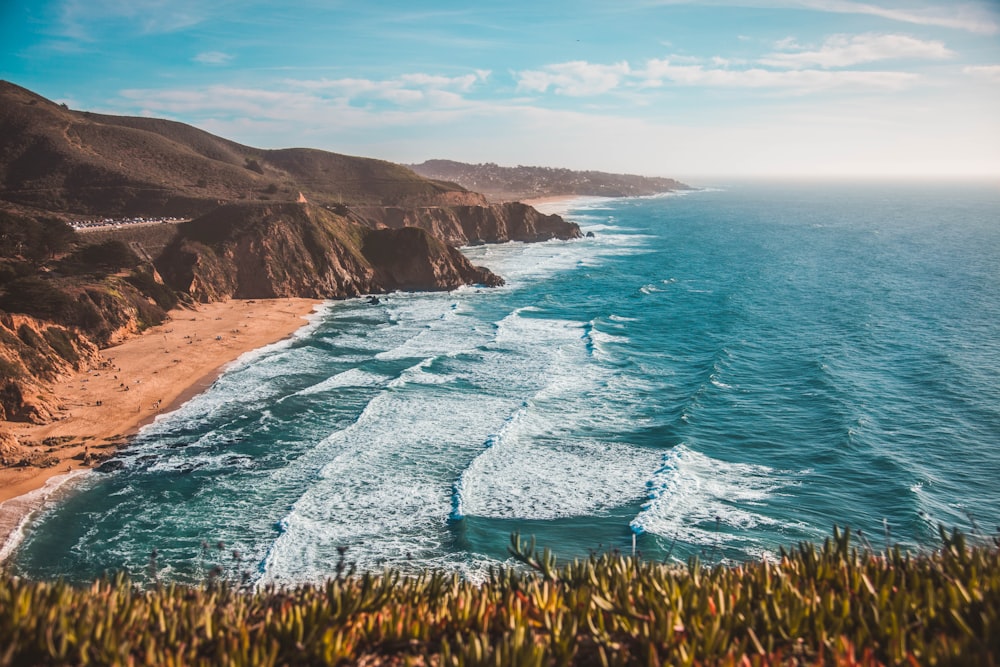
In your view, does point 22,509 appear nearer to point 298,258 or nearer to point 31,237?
point 31,237

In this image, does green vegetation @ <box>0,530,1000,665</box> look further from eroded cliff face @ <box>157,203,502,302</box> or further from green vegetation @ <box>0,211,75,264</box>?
eroded cliff face @ <box>157,203,502,302</box>

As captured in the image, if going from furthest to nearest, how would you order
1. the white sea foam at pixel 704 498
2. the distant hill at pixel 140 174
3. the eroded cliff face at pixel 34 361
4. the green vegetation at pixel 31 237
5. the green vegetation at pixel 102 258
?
the distant hill at pixel 140 174, the green vegetation at pixel 102 258, the green vegetation at pixel 31 237, the eroded cliff face at pixel 34 361, the white sea foam at pixel 704 498

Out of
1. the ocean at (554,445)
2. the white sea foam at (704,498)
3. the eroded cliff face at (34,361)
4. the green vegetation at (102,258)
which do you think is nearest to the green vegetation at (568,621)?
the ocean at (554,445)

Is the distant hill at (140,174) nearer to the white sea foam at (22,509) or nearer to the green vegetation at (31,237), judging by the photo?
the green vegetation at (31,237)

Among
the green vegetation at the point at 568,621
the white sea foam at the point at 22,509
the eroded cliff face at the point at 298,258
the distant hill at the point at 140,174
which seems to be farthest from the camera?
the distant hill at the point at 140,174

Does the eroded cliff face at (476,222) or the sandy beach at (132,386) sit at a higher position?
the eroded cliff face at (476,222)

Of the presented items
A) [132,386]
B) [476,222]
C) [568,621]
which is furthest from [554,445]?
[476,222]
